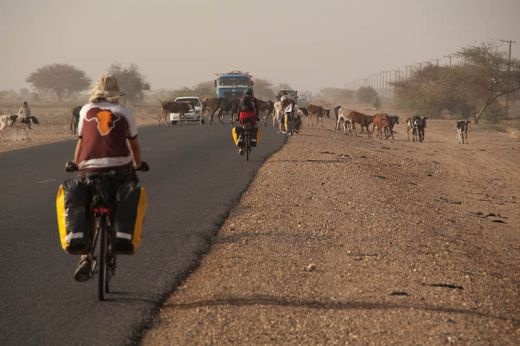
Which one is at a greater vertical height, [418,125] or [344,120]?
[344,120]

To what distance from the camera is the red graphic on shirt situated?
18.9 ft

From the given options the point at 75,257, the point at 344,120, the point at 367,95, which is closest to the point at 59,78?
the point at 367,95

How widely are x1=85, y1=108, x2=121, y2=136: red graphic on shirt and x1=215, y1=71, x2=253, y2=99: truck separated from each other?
125 feet

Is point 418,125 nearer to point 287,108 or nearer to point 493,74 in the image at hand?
point 287,108

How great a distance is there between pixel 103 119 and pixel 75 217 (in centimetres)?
90

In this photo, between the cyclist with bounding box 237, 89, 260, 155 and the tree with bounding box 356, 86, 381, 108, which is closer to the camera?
the cyclist with bounding box 237, 89, 260, 155

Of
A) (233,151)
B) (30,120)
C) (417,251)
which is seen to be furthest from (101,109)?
(30,120)

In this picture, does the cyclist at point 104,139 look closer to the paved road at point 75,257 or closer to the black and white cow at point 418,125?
the paved road at point 75,257

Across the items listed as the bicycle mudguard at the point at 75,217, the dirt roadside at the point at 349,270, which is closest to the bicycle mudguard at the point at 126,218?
the bicycle mudguard at the point at 75,217

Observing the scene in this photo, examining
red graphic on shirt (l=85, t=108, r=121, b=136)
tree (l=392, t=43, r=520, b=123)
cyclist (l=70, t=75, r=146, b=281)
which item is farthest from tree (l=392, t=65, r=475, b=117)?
red graphic on shirt (l=85, t=108, r=121, b=136)

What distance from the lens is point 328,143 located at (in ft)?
86.8

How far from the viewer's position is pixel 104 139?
18.9 ft

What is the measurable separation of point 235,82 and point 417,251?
36.8 meters

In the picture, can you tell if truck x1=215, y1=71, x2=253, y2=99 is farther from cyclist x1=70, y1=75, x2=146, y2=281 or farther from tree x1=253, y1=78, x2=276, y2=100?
tree x1=253, y1=78, x2=276, y2=100
